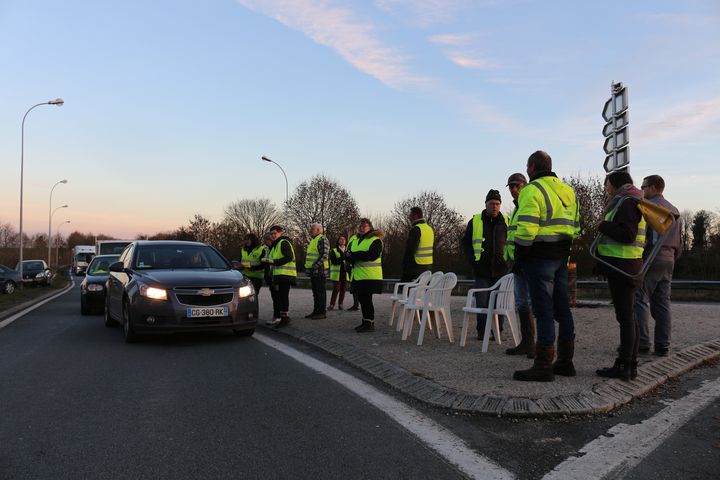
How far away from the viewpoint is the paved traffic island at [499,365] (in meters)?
4.57

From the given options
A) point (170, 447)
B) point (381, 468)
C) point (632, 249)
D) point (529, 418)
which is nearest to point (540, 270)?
point (632, 249)

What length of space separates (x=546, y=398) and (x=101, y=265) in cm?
1308

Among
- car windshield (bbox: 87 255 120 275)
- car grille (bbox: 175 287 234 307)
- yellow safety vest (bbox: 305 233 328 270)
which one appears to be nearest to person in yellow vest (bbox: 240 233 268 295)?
yellow safety vest (bbox: 305 233 328 270)

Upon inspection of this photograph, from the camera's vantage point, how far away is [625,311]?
531cm

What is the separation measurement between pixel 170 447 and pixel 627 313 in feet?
13.3

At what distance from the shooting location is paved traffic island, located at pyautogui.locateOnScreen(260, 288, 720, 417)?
457 cm

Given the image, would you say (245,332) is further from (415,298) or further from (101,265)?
(101,265)

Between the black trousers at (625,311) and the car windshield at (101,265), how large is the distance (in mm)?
12409

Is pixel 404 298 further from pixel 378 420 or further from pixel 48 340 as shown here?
pixel 48 340

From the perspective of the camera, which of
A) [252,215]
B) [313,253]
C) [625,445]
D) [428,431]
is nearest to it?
[625,445]

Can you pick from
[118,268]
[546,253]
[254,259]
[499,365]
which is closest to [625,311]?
[546,253]

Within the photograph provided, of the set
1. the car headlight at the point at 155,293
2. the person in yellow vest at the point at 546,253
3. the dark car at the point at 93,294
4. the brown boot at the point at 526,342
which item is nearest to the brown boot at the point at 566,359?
the person in yellow vest at the point at 546,253

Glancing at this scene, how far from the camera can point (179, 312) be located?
7957 millimetres

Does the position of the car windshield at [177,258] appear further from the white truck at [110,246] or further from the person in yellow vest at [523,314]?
the white truck at [110,246]
